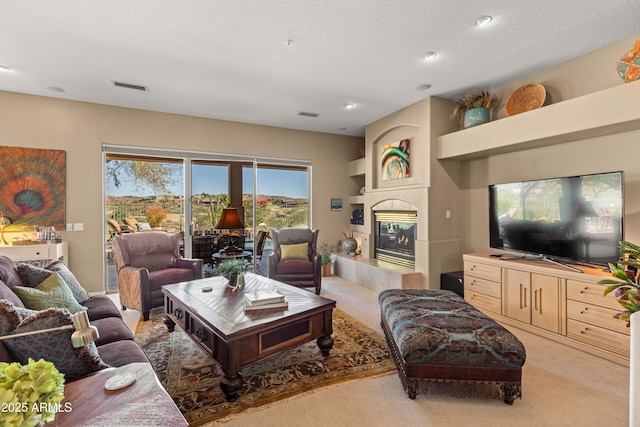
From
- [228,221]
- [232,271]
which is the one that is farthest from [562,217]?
[228,221]

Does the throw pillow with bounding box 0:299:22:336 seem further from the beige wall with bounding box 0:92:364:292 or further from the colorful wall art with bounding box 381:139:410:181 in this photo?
the colorful wall art with bounding box 381:139:410:181

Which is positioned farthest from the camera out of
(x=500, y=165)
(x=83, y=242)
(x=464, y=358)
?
(x=83, y=242)

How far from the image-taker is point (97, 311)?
99.9 inches

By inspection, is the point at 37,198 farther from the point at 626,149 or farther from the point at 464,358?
→ the point at 626,149

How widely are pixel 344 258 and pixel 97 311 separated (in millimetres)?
3877

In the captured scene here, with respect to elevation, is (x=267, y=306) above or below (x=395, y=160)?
below

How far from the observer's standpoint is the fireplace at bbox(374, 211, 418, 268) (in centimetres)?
474

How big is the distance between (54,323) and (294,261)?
3.33 m

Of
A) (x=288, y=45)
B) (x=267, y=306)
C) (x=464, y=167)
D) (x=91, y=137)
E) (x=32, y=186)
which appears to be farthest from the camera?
(x=464, y=167)

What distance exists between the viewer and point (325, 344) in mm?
2609

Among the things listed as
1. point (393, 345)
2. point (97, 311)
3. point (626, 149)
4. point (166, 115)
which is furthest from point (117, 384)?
point (166, 115)

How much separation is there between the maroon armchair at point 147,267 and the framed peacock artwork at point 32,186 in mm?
1248

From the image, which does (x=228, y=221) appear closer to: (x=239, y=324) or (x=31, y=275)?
(x=31, y=275)

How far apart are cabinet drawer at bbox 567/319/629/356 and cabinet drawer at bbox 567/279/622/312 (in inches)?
8.3
